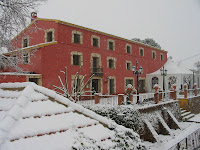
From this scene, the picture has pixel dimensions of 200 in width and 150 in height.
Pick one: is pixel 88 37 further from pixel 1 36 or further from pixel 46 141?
pixel 46 141

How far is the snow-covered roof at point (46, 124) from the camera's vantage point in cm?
183

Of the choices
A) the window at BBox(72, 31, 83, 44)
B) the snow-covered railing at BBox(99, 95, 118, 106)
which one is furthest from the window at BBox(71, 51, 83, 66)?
the snow-covered railing at BBox(99, 95, 118, 106)

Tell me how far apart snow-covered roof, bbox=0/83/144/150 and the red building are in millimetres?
8602

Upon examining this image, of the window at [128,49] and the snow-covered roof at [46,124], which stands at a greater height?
the window at [128,49]

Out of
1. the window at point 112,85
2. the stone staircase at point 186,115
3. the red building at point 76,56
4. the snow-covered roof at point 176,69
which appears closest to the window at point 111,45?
the red building at point 76,56

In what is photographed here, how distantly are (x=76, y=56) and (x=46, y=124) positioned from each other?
48.0ft

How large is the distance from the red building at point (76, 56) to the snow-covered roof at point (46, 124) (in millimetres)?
8602

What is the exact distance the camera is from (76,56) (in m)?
16.5

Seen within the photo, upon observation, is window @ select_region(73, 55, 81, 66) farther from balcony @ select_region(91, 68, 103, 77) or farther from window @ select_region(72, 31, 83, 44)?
balcony @ select_region(91, 68, 103, 77)

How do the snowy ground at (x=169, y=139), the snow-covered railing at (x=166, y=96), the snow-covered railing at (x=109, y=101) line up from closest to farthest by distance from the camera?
the snowy ground at (x=169, y=139) → the snow-covered railing at (x=109, y=101) → the snow-covered railing at (x=166, y=96)

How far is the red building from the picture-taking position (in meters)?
14.5

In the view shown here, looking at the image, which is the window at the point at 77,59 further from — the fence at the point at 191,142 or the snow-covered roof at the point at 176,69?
the snow-covered roof at the point at 176,69

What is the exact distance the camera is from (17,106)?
2.18 metres

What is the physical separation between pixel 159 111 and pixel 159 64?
1714 centimetres
